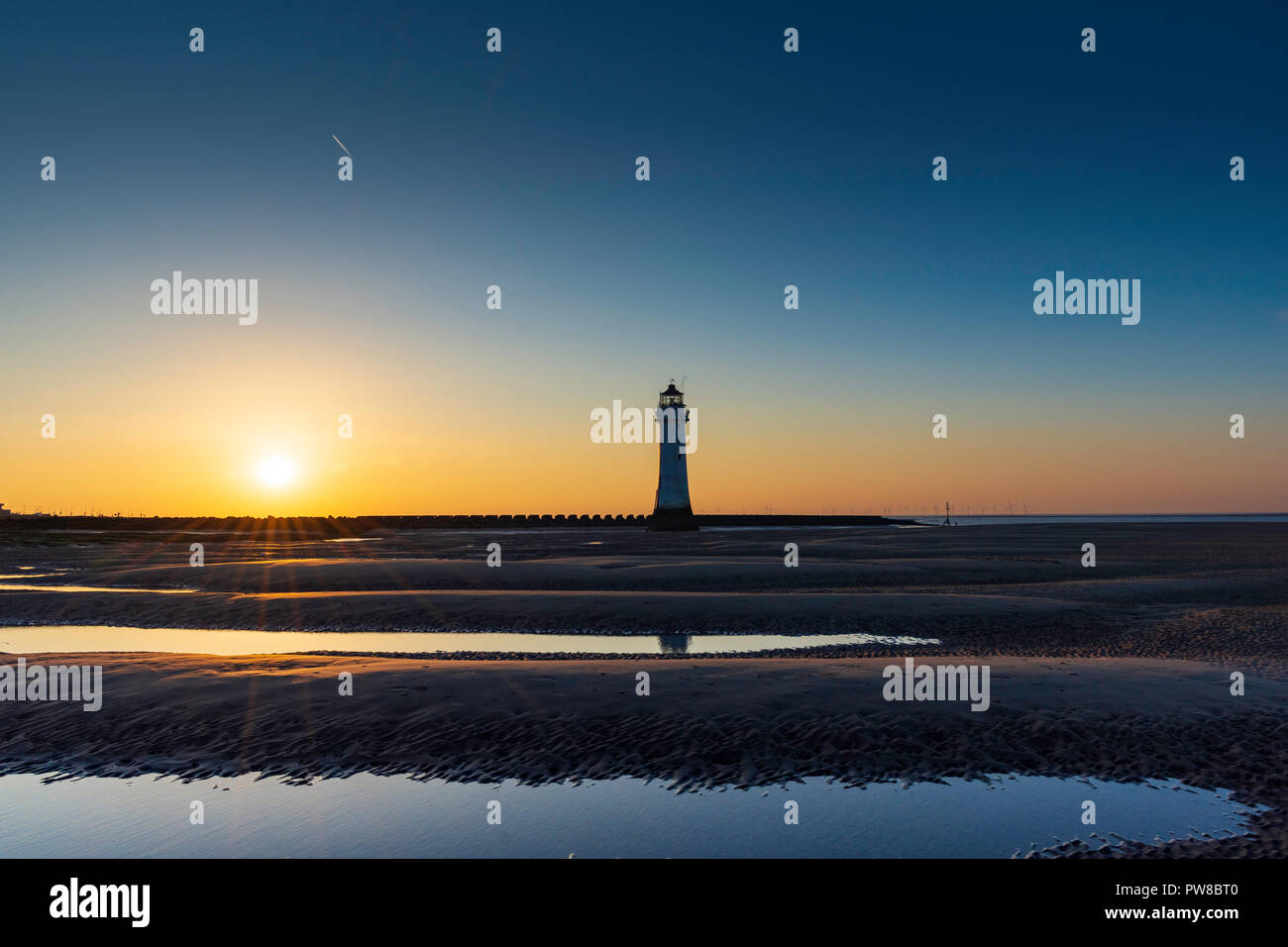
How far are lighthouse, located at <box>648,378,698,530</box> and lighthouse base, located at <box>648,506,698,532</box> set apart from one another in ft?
1.36

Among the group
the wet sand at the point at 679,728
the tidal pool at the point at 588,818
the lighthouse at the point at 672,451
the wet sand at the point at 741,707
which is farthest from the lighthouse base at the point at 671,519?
the tidal pool at the point at 588,818

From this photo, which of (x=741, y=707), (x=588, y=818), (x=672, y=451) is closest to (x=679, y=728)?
(x=741, y=707)

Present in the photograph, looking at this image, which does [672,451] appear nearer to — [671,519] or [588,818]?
[671,519]

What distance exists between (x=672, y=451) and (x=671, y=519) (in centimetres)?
858

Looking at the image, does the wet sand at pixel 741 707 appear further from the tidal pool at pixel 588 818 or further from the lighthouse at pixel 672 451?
the lighthouse at pixel 672 451

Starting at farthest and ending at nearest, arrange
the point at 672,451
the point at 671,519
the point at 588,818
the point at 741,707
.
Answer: the point at 671,519
the point at 672,451
the point at 741,707
the point at 588,818

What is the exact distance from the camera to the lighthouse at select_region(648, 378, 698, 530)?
74.6 meters

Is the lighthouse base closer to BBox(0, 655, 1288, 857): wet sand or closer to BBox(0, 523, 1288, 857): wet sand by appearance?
BBox(0, 523, 1288, 857): wet sand

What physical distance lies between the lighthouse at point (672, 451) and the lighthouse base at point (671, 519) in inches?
16.3

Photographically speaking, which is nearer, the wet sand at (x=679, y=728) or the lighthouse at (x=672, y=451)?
the wet sand at (x=679, y=728)

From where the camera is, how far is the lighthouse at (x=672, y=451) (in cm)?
7462

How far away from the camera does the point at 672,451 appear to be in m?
74.6
